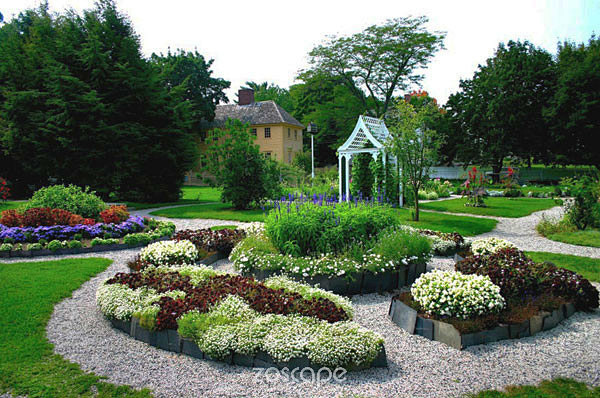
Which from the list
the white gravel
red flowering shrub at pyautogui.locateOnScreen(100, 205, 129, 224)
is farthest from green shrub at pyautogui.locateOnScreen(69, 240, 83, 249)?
the white gravel

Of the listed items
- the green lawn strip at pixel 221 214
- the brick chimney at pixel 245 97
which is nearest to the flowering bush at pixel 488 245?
the green lawn strip at pixel 221 214

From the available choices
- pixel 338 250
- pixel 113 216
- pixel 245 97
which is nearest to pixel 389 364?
pixel 338 250

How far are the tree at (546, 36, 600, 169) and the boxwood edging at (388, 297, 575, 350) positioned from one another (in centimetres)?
3140

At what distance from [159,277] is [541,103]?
36252mm

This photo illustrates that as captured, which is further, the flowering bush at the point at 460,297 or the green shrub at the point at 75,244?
the green shrub at the point at 75,244

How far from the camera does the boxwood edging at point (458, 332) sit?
4.20 meters

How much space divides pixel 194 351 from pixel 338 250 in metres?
3.18

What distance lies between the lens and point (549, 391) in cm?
333

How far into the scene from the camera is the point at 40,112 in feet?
58.5

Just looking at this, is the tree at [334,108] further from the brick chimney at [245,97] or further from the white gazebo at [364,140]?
the white gazebo at [364,140]

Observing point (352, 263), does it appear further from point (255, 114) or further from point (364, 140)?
point (255, 114)

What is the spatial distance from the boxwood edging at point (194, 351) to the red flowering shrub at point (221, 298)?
0.42ft

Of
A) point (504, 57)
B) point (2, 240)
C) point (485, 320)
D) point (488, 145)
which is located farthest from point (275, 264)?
point (504, 57)

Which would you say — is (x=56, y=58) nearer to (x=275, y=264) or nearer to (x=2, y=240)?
(x=2, y=240)
